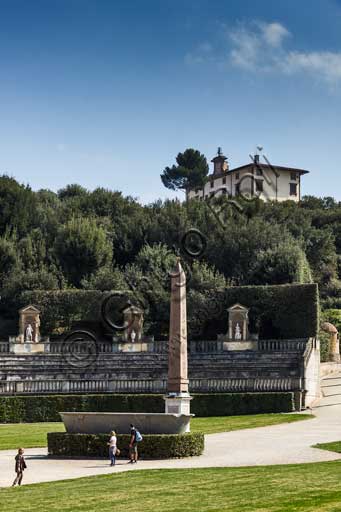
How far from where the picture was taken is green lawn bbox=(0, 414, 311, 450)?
35.8 metres

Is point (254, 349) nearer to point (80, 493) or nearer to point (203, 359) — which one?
point (203, 359)

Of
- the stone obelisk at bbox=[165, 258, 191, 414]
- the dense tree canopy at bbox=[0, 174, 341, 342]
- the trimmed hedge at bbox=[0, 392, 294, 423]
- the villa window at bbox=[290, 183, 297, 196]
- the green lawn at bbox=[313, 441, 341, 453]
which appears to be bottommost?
the green lawn at bbox=[313, 441, 341, 453]

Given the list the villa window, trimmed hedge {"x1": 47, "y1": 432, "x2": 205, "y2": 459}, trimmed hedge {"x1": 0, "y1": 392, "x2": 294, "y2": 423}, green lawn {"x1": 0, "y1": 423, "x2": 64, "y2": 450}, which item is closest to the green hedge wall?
trimmed hedge {"x1": 0, "y1": 392, "x2": 294, "y2": 423}

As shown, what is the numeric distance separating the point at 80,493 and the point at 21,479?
3221 mm

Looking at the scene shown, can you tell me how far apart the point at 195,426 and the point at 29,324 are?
2282cm

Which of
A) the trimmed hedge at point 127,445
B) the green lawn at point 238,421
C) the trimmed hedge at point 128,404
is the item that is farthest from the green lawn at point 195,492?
the trimmed hedge at point 128,404

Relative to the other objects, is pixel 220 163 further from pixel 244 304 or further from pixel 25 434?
pixel 25 434

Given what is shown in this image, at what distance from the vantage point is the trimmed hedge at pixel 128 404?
146 feet

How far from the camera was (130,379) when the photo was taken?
4972cm

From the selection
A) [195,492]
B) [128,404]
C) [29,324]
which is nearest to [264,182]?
[29,324]

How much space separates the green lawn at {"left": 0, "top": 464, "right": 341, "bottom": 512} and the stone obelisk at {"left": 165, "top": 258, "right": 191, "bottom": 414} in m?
8.07

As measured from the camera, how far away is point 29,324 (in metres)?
A: 59.9

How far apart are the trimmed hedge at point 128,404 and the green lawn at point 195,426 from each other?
2.97ft

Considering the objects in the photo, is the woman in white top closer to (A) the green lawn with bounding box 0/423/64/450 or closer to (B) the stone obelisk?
(B) the stone obelisk
